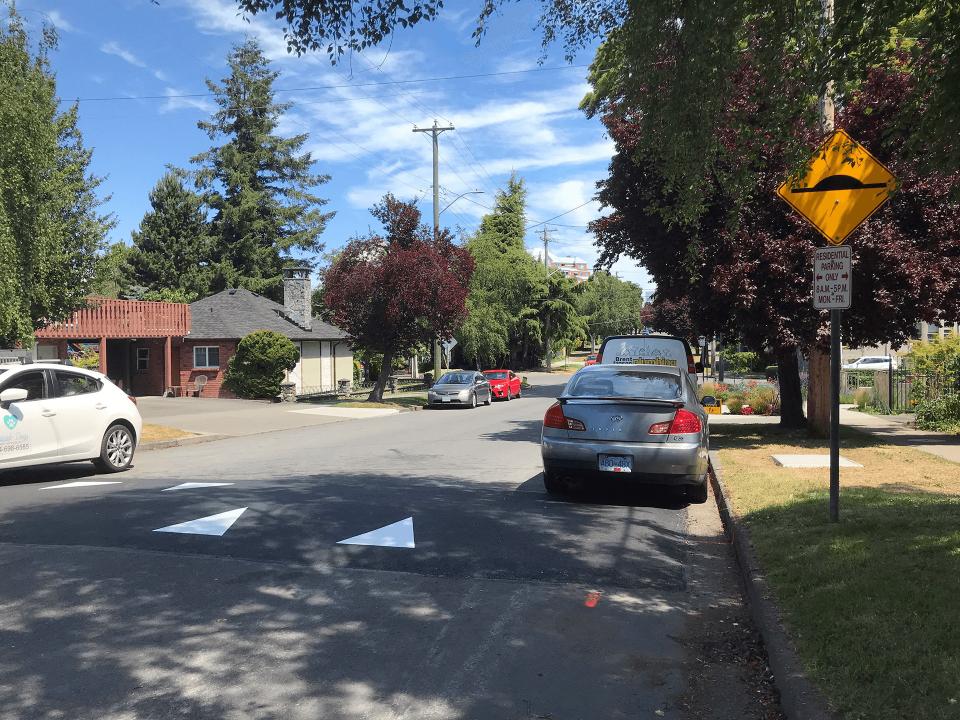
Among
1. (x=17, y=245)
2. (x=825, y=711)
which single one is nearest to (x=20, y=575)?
(x=825, y=711)

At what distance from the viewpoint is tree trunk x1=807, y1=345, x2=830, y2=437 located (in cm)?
1509

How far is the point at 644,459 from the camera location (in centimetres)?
872

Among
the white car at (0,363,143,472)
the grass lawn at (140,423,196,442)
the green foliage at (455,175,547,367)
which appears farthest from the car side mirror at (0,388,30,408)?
the green foliage at (455,175,547,367)

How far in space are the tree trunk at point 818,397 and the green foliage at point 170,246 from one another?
45.9 meters

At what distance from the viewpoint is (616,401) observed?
9.04 meters

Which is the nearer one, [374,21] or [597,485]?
[374,21]

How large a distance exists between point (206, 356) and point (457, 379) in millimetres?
11960

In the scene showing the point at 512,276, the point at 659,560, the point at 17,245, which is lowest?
the point at 659,560

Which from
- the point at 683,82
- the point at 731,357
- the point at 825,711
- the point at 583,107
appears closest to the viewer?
the point at 825,711

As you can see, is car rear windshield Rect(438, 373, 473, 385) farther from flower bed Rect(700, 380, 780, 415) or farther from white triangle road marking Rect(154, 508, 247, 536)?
white triangle road marking Rect(154, 508, 247, 536)

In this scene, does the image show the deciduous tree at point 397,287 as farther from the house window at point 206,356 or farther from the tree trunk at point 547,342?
the tree trunk at point 547,342

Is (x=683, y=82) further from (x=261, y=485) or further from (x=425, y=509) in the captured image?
(x=261, y=485)

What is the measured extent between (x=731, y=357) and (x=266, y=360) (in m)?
33.9

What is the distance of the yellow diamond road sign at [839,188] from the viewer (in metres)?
7.21
